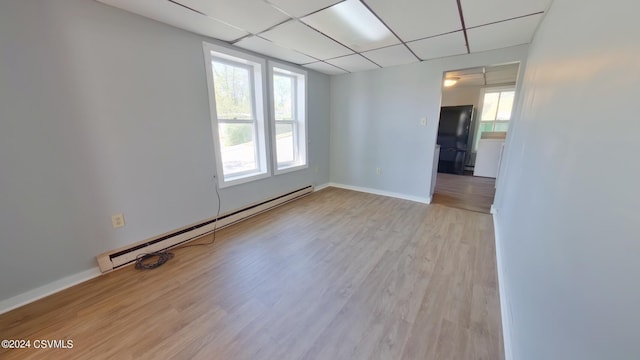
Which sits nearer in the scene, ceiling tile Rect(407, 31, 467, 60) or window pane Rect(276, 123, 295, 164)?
ceiling tile Rect(407, 31, 467, 60)

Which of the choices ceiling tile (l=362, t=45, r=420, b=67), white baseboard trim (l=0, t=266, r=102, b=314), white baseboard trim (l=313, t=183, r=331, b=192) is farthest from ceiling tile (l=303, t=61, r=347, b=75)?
white baseboard trim (l=0, t=266, r=102, b=314)

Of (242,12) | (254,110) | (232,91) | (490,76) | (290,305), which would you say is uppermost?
(490,76)

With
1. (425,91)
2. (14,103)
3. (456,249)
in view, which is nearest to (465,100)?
(425,91)

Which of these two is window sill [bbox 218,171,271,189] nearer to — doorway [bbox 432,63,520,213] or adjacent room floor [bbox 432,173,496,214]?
adjacent room floor [bbox 432,173,496,214]

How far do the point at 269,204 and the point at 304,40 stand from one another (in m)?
2.21

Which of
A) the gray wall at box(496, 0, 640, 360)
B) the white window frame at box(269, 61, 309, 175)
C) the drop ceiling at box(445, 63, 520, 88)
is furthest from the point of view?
the drop ceiling at box(445, 63, 520, 88)

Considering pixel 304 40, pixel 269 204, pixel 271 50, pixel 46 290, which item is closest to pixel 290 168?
pixel 269 204

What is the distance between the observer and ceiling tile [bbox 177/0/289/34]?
1766mm

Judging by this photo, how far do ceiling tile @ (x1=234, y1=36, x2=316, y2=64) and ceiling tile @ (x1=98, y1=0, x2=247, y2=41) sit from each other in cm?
16

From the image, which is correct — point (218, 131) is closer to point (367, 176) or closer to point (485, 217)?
point (367, 176)

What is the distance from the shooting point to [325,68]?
3.78 m

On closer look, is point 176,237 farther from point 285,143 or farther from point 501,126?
point 501,126

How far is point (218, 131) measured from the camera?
8.76ft

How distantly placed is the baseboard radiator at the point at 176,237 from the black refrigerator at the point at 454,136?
187 inches
